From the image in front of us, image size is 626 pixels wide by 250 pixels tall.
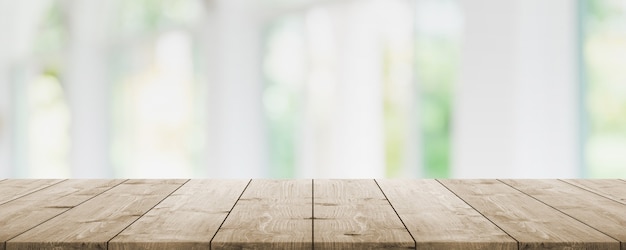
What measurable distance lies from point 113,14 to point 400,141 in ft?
8.82

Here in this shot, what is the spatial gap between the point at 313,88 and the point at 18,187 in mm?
3323

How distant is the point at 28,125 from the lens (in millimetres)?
6582

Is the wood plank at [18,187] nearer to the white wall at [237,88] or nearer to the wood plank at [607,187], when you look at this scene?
the wood plank at [607,187]

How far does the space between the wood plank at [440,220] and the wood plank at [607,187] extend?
0.34 meters

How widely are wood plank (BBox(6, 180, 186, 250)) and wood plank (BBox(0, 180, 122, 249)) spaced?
0.08ft

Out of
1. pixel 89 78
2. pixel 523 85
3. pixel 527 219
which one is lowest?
pixel 527 219

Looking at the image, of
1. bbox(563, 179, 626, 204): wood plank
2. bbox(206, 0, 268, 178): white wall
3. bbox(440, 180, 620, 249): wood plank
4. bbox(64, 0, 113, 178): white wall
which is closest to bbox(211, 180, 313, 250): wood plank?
bbox(440, 180, 620, 249): wood plank

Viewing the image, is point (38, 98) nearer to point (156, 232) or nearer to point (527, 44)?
point (527, 44)

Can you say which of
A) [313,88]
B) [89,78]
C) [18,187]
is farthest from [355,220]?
[89,78]

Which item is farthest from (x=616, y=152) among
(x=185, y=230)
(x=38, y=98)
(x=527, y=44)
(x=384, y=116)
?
(x=38, y=98)

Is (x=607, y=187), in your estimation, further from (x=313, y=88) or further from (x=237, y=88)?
(x=237, y=88)

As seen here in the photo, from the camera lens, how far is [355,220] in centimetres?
144

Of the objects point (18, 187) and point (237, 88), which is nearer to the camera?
point (18, 187)

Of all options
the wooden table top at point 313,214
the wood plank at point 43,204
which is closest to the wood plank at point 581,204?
the wooden table top at point 313,214
